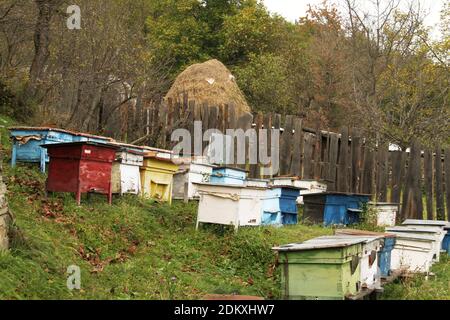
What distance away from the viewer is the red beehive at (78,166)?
843 centimetres

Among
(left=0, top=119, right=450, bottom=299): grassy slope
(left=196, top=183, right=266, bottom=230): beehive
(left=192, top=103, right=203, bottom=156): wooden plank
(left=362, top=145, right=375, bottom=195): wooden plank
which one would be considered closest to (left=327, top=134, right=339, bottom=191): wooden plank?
(left=362, top=145, right=375, bottom=195): wooden plank

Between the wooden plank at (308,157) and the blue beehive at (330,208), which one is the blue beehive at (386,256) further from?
the wooden plank at (308,157)

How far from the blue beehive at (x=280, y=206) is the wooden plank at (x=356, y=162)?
3.59 metres

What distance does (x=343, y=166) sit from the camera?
46.5 feet

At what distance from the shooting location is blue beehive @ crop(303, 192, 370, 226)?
37.5ft

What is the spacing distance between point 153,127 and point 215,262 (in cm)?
655

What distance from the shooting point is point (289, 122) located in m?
13.8

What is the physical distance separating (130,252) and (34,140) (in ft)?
9.98

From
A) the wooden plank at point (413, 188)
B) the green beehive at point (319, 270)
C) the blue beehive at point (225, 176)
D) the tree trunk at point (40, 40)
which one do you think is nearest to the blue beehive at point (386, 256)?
the green beehive at point (319, 270)

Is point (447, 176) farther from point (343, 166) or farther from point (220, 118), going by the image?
point (220, 118)

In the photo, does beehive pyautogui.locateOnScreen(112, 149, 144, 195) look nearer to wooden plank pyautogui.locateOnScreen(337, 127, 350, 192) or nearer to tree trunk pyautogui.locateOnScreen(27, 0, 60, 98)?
tree trunk pyautogui.locateOnScreen(27, 0, 60, 98)
